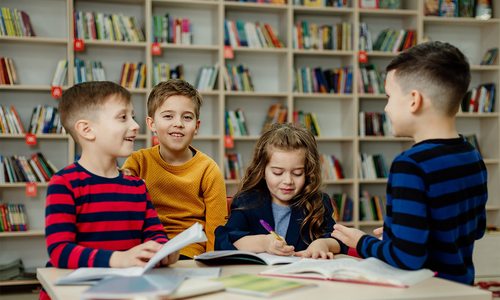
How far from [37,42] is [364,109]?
3.01 meters

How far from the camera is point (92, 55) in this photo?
5.41 m

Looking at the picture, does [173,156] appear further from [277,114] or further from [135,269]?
[277,114]

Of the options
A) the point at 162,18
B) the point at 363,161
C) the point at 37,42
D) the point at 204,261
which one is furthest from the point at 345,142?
the point at 204,261

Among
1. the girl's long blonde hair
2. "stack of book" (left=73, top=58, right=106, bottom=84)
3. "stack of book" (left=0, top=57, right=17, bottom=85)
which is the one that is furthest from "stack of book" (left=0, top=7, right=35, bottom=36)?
the girl's long blonde hair

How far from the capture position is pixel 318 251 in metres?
1.88

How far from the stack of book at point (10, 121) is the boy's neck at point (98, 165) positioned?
3526 millimetres

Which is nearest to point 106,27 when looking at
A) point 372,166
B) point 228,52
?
point 228,52

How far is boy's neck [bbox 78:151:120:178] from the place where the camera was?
5.92 ft

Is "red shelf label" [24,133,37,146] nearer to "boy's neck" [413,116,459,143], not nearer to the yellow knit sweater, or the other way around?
the yellow knit sweater

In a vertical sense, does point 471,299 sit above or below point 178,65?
below

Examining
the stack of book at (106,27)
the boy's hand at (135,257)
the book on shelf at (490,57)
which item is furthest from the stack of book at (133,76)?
the boy's hand at (135,257)

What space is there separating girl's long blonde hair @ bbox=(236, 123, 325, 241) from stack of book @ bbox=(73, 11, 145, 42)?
10.5 feet

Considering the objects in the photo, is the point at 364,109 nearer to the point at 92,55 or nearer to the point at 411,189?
the point at 92,55

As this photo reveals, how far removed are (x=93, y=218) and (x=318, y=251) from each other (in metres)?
0.66
